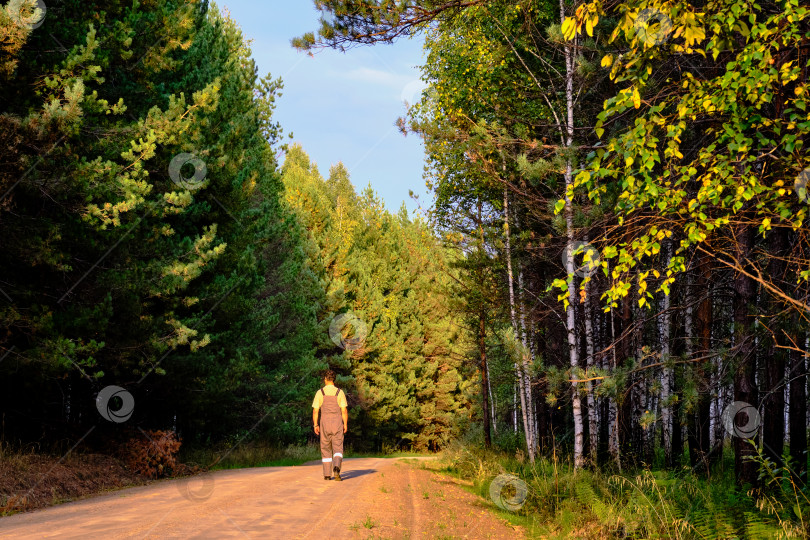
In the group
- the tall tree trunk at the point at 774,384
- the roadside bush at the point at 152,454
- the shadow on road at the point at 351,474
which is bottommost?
the shadow on road at the point at 351,474

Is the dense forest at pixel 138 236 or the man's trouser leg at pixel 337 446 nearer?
the dense forest at pixel 138 236

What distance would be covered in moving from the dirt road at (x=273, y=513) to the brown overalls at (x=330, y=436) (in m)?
0.52

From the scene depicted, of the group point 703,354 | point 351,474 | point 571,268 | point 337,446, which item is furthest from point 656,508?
point 351,474

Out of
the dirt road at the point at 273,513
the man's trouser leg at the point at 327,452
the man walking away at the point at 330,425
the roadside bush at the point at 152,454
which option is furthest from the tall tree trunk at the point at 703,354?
the roadside bush at the point at 152,454

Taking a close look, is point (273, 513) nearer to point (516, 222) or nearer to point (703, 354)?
point (703, 354)

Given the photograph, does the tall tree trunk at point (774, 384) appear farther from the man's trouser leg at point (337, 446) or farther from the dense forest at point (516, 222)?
the man's trouser leg at point (337, 446)

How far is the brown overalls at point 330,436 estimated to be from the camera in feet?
44.4

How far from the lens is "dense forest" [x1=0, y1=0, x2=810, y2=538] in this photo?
6844mm

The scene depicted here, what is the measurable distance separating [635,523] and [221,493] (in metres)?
6.78

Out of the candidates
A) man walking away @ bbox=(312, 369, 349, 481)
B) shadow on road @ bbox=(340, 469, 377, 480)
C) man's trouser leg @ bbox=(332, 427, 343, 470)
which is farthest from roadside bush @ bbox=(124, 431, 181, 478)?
man's trouser leg @ bbox=(332, 427, 343, 470)

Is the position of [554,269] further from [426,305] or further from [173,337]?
[426,305]

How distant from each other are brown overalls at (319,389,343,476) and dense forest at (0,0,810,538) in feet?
13.1

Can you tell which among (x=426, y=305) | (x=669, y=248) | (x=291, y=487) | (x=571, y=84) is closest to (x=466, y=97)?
(x=571, y=84)

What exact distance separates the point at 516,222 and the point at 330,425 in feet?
31.4
